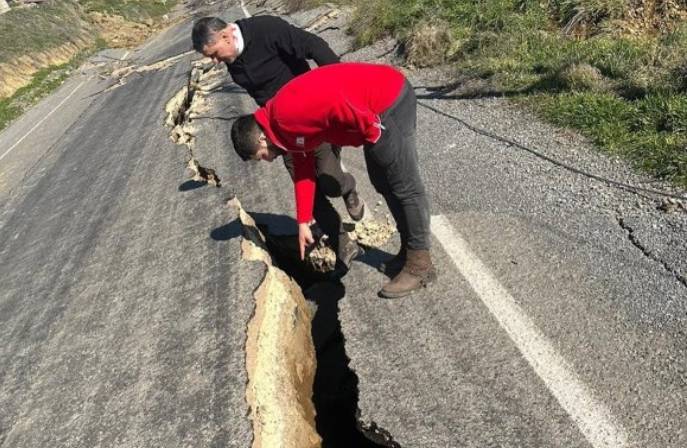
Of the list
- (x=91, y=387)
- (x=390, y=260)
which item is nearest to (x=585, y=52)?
(x=390, y=260)

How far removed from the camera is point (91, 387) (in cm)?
306

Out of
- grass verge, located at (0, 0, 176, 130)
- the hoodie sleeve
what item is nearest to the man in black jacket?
the hoodie sleeve

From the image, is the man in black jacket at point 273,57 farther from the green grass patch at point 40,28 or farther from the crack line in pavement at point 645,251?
the green grass patch at point 40,28

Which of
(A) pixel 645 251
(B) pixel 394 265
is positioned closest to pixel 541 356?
(A) pixel 645 251

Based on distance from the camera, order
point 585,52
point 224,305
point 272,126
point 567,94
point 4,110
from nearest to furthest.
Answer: point 272,126, point 224,305, point 567,94, point 585,52, point 4,110

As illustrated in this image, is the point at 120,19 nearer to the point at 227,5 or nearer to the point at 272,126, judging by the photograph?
the point at 227,5

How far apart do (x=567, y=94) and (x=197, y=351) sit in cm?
380

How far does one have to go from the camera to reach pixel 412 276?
3088mm

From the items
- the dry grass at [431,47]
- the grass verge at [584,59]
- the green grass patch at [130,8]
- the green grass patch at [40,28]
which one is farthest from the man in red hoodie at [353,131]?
the green grass patch at [130,8]

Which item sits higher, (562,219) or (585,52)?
(562,219)

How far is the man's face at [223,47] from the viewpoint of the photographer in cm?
304

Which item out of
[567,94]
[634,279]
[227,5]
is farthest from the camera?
[227,5]

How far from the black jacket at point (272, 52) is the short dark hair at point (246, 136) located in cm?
88

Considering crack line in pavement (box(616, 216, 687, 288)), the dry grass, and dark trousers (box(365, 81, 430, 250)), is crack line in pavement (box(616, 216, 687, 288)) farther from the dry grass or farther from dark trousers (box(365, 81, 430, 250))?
the dry grass
